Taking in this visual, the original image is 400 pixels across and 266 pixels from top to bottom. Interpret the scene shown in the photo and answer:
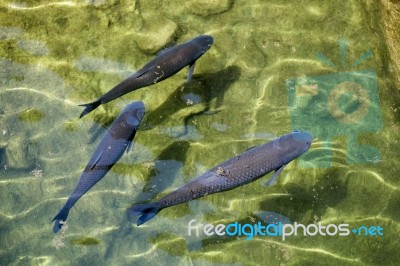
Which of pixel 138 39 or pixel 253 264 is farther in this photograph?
pixel 138 39

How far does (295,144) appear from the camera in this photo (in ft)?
13.9

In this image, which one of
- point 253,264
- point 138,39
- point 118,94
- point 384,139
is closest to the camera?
point 118,94

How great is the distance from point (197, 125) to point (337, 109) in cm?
198

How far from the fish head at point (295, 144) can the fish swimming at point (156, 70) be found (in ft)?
5.14

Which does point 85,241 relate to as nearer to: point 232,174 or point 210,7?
point 232,174

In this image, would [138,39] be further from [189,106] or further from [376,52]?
[376,52]

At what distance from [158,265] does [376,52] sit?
4.19 metres

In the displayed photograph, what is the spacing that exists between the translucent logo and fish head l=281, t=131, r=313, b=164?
1.01 metres

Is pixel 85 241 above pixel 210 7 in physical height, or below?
below

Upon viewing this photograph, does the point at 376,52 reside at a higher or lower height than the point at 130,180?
higher

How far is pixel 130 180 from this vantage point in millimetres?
5207

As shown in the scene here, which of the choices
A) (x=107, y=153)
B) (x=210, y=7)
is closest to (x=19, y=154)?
(x=107, y=153)

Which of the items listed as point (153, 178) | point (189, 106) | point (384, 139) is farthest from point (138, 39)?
point (384, 139)

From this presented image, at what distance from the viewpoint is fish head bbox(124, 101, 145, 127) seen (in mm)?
4596
